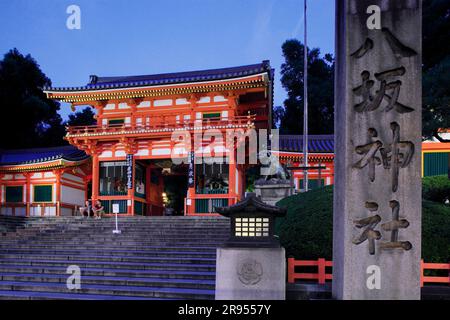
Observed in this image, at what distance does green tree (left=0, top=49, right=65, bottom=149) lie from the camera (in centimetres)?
3516

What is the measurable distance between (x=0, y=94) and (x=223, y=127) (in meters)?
27.7

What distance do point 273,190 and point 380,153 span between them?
8.02 metres

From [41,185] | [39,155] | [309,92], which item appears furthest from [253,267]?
[309,92]

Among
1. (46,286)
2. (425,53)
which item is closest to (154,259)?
(46,286)

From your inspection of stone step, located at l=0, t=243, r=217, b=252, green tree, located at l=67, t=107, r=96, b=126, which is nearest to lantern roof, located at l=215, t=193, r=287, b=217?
stone step, located at l=0, t=243, r=217, b=252

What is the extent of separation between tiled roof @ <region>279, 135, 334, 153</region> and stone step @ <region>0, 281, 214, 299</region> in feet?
45.2

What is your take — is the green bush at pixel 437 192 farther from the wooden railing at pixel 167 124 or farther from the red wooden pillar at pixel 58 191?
the red wooden pillar at pixel 58 191

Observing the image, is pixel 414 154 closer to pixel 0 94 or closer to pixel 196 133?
pixel 196 133

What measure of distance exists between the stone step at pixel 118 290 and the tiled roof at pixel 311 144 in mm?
13767

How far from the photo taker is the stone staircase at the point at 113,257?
25.2ft

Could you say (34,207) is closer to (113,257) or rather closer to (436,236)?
(113,257)

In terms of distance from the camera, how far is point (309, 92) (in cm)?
3997

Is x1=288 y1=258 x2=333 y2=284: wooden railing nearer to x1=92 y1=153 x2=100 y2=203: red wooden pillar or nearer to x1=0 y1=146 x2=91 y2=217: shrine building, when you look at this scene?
x1=92 y1=153 x2=100 y2=203: red wooden pillar

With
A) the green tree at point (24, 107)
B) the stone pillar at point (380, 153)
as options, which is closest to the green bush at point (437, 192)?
the stone pillar at point (380, 153)
